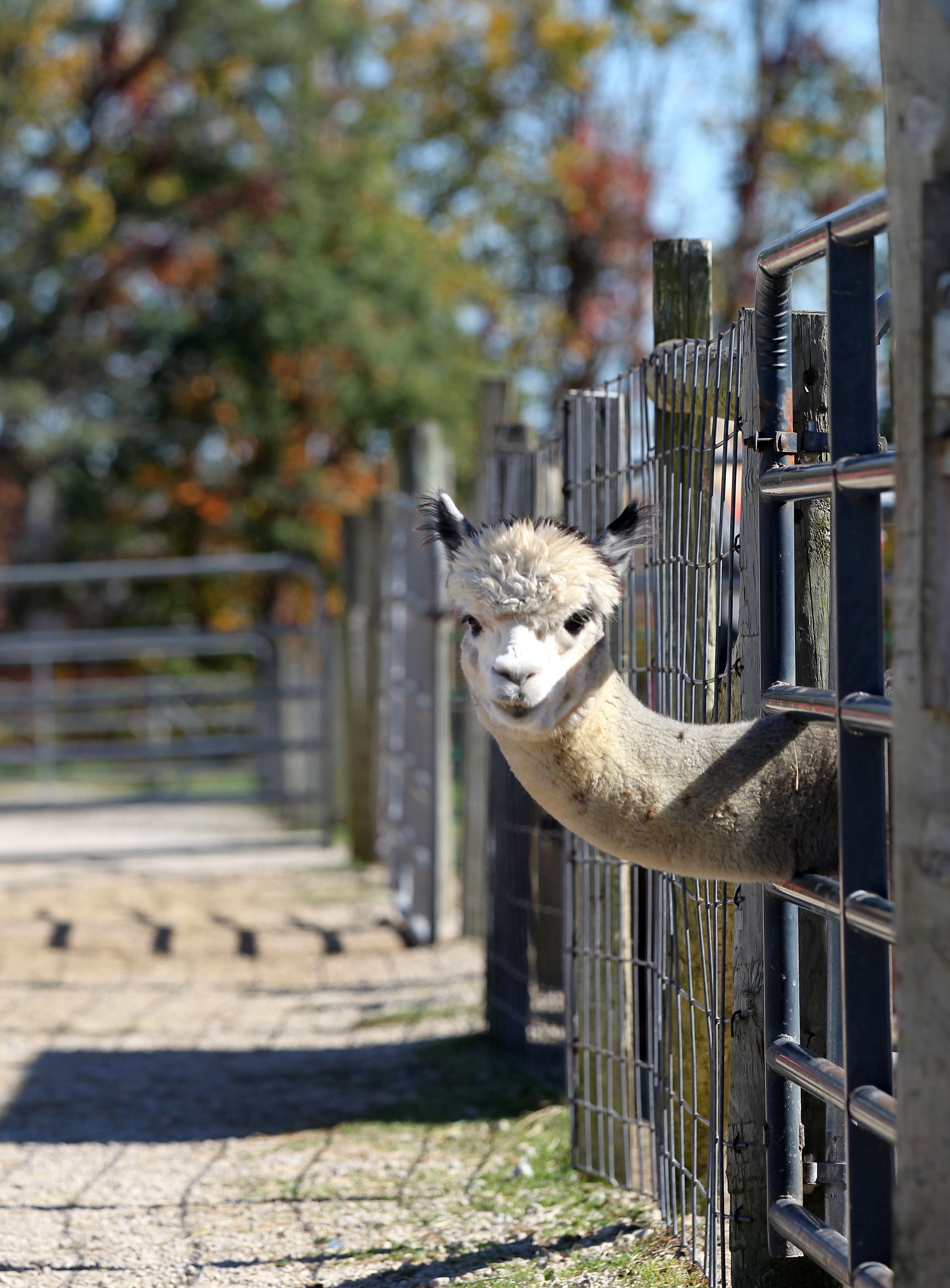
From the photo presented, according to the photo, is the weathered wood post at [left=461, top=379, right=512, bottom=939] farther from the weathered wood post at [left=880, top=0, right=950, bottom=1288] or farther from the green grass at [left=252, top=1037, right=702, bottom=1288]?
the weathered wood post at [left=880, top=0, right=950, bottom=1288]

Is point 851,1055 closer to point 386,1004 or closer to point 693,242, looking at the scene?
point 693,242

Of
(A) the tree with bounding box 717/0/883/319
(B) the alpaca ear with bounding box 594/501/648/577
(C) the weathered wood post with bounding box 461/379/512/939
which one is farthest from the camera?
(A) the tree with bounding box 717/0/883/319

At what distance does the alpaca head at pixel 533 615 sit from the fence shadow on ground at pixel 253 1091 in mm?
2630

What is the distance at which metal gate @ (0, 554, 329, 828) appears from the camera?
11.7 metres

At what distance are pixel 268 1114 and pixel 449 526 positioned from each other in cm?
296

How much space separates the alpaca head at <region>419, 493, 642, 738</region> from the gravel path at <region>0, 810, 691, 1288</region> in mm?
1496

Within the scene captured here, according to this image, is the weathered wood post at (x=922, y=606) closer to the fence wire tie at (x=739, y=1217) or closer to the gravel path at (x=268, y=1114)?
the fence wire tie at (x=739, y=1217)

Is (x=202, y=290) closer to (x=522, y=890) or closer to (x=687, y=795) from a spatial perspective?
(x=522, y=890)

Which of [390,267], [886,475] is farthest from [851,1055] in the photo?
[390,267]

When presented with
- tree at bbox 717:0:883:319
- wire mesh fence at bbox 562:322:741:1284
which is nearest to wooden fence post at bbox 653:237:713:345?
wire mesh fence at bbox 562:322:741:1284

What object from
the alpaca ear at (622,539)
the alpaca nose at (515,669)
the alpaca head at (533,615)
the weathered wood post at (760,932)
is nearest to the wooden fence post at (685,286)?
the weathered wood post at (760,932)

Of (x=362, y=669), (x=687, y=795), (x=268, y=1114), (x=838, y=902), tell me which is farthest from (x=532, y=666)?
(x=362, y=669)

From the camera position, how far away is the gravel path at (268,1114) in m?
3.50

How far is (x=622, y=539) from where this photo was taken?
277 centimetres
